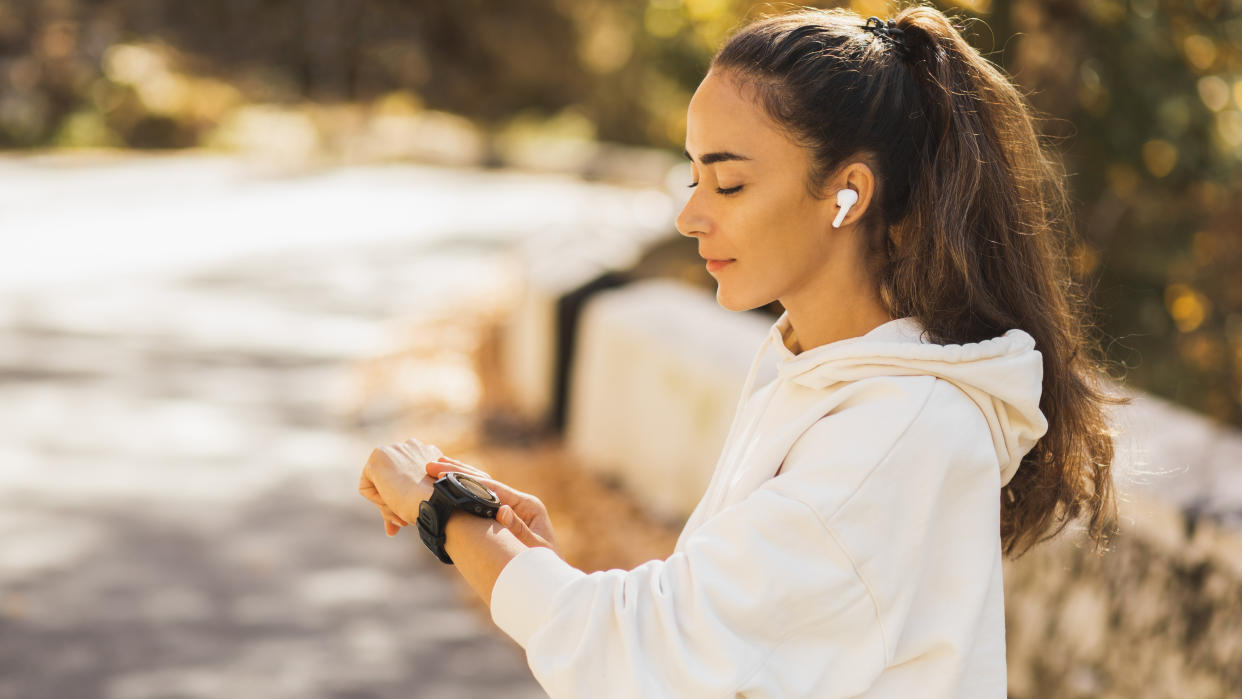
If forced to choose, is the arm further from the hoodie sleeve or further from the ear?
the ear

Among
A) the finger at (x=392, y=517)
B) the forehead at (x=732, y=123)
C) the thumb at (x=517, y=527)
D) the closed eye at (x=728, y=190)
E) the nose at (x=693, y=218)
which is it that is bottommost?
the finger at (x=392, y=517)

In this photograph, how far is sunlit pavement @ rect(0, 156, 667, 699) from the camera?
4582 millimetres

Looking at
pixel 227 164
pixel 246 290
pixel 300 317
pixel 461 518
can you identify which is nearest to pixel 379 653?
pixel 461 518

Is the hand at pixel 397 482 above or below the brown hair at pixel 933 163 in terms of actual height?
below

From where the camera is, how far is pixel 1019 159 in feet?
6.60

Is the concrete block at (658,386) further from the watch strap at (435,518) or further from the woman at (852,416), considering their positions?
the watch strap at (435,518)

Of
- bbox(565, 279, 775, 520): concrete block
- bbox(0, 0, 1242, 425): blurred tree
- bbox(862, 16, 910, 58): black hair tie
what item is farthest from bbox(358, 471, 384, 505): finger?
bbox(565, 279, 775, 520): concrete block

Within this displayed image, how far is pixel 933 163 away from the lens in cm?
186

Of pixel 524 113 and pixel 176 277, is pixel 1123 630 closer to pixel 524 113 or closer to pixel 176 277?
pixel 176 277

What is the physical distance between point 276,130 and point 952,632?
2967 centimetres

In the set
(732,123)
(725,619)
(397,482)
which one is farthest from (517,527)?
(732,123)

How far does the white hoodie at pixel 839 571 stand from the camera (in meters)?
1.59

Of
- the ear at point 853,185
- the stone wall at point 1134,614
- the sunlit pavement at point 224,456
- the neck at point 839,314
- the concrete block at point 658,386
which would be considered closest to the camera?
the ear at point 853,185

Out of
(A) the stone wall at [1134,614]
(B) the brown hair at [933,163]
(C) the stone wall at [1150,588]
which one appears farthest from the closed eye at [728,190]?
(A) the stone wall at [1134,614]
